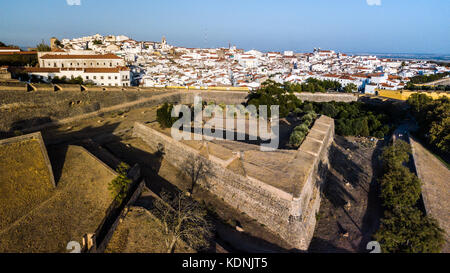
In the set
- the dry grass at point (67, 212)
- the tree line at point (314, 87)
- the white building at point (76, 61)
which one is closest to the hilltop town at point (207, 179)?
the dry grass at point (67, 212)

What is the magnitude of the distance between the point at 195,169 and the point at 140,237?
16.9ft

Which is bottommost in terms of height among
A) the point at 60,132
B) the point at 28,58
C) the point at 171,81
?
the point at 60,132

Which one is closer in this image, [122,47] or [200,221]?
[200,221]

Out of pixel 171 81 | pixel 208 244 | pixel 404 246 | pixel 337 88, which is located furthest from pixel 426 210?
pixel 171 81

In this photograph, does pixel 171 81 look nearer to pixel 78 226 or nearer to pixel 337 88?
pixel 337 88

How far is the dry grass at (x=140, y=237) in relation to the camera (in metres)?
7.29

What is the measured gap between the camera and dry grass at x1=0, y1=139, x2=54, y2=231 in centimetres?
679

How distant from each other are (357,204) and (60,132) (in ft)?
57.3

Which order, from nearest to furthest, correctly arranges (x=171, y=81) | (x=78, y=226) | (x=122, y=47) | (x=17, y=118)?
(x=78, y=226)
(x=17, y=118)
(x=171, y=81)
(x=122, y=47)

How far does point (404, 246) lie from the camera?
7.03 meters

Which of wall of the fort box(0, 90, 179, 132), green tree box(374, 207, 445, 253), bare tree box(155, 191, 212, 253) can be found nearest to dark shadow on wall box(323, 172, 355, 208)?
green tree box(374, 207, 445, 253)

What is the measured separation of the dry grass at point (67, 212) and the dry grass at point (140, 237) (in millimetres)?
754

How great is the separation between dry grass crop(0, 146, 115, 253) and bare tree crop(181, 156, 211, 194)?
162 inches

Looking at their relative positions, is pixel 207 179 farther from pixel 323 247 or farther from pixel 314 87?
pixel 314 87
